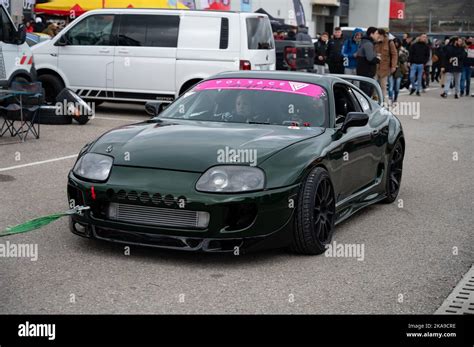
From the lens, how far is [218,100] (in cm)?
721

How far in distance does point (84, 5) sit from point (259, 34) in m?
10.4

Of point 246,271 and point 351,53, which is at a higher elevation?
point 351,53

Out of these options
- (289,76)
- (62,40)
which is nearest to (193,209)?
(289,76)

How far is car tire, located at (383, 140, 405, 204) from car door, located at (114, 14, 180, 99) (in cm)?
783

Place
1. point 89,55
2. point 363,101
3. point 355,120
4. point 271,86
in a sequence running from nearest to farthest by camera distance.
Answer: point 355,120 < point 271,86 < point 363,101 < point 89,55

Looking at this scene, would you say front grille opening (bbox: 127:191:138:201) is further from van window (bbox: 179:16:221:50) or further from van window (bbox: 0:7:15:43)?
van window (bbox: 179:16:221:50)

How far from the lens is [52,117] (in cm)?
1459

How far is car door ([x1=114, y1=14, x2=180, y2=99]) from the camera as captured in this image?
1588 centimetres

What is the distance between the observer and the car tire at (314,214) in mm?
5957

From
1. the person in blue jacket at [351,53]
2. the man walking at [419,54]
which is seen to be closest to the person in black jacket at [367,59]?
the person in blue jacket at [351,53]

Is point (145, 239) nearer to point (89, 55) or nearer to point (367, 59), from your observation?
point (89, 55)

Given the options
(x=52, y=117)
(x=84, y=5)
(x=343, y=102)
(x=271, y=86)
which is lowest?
(x=52, y=117)

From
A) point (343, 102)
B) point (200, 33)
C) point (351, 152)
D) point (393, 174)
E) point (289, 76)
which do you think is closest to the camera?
point (351, 152)

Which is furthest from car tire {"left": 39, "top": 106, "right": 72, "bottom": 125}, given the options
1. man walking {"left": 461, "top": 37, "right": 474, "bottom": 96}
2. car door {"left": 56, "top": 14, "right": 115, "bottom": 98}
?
man walking {"left": 461, "top": 37, "right": 474, "bottom": 96}
